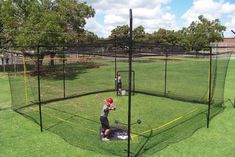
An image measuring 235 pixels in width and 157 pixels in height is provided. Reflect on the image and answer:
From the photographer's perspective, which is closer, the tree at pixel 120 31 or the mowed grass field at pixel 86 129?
the mowed grass field at pixel 86 129

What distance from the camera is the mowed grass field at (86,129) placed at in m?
8.02

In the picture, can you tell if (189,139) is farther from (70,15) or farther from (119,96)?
(70,15)

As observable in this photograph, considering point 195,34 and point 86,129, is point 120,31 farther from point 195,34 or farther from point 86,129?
point 86,129

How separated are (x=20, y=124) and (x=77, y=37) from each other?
21.1 m

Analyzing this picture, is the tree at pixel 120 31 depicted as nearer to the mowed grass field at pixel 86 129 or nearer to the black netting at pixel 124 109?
the black netting at pixel 124 109

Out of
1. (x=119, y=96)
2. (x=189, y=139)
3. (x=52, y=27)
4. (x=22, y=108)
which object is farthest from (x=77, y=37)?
(x=189, y=139)

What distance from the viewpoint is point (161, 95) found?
1616cm

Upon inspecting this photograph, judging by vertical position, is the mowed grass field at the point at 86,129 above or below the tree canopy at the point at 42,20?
below

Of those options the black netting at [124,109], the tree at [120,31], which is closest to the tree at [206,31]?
the tree at [120,31]

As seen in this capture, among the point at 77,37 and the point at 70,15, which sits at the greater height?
the point at 70,15

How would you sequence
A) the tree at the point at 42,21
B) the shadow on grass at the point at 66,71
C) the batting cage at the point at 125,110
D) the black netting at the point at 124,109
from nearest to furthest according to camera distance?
1. the batting cage at the point at 125,110
2. the black netting at the point at 124,109
3. the tree at the point at 42,21
4. the shadow on grass at the point at 66,71

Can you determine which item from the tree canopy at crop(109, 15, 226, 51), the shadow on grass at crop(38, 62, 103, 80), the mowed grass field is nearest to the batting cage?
the mowed grass field

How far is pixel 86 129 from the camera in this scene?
32.0 feet

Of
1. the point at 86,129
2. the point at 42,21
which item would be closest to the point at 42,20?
the point at 42,21
